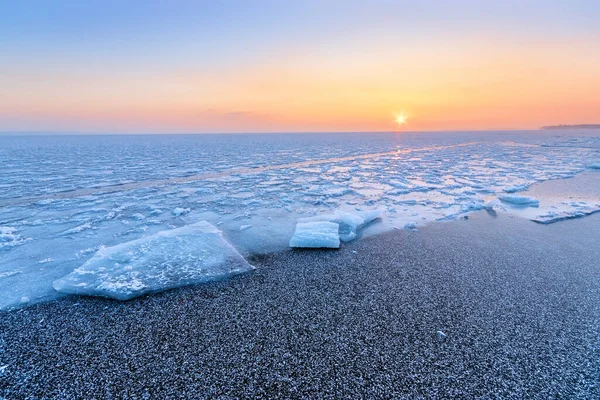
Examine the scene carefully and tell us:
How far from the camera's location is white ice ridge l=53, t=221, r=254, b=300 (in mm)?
2447

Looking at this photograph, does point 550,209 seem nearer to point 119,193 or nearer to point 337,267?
point 337,267

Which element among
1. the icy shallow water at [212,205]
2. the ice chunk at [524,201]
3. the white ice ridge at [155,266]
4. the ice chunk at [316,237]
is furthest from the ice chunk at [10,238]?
the ice chunk at [524,201]

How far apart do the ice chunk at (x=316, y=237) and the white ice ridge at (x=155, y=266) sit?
0.73 metres

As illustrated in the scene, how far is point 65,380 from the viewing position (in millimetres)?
1581

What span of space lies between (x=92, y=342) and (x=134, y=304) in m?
0.43

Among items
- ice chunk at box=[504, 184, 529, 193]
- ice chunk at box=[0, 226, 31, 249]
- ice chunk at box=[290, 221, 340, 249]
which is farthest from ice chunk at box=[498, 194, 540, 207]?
ice chunk at box=[0, 226, 31, 249]

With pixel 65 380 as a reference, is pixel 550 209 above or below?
above

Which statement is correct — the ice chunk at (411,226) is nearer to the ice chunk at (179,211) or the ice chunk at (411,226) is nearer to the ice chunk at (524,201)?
the ice chunk at (524,201)

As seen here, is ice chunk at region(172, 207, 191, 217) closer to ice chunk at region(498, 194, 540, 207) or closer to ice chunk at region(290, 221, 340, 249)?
ice chunk at region(290, 221, 340, 249)

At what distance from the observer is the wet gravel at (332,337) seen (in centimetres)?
155

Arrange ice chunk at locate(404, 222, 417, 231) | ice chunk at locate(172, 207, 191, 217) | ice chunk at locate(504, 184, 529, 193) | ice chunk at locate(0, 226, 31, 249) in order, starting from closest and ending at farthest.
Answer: ice chunk at locate(0, 226, 31, 249) → ice chunk at locate(404, 222, 417, 231) → ice chunk at locate(172, 207, 191, 217) → ice chunk at locate(504, 184, 529, 193)

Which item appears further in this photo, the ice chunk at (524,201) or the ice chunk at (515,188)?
the ice chunk at (515,188)

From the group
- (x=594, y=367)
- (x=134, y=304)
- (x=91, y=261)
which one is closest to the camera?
Result: (x=594, y=367)

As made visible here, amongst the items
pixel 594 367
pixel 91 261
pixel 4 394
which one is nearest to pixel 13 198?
pixel 91 261
